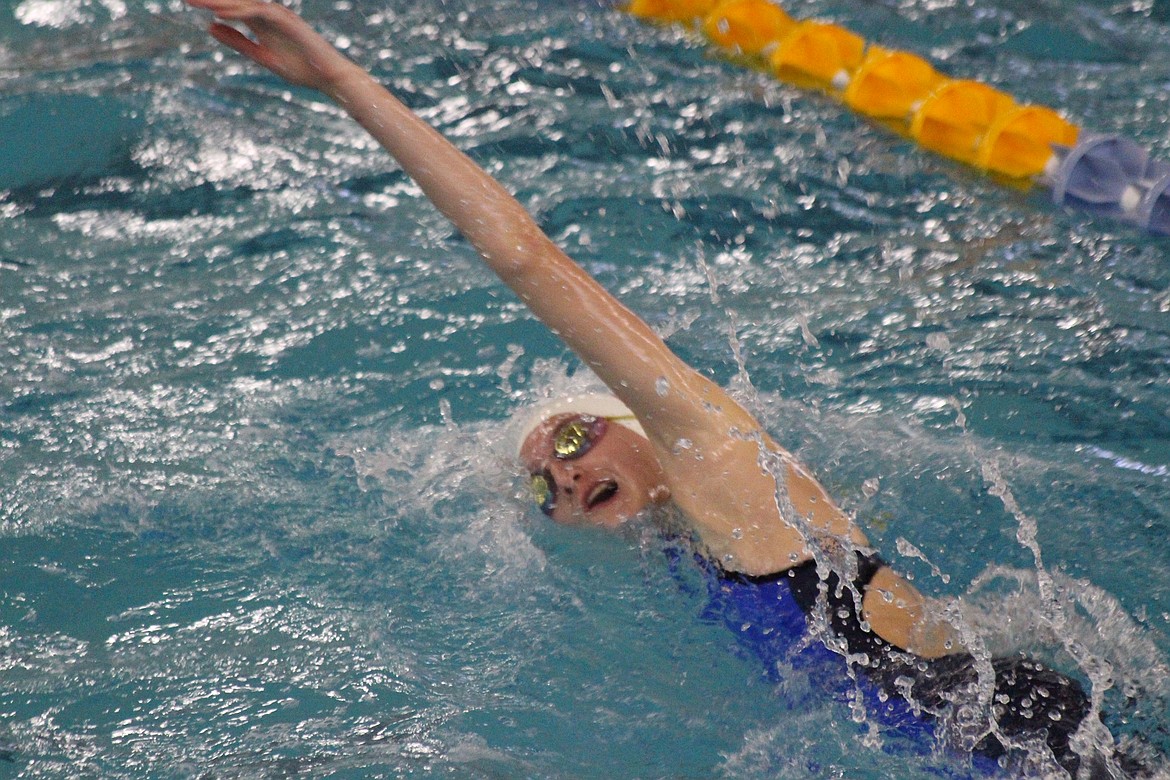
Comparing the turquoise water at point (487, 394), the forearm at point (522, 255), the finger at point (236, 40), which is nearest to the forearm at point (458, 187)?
the forearm at point (522, 255)

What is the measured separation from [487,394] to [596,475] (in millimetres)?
991

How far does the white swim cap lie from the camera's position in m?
2.81

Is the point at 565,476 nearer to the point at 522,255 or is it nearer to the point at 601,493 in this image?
the point at 601,493

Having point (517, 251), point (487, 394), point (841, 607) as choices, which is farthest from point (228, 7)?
point (841, 607)

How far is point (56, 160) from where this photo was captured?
475cm

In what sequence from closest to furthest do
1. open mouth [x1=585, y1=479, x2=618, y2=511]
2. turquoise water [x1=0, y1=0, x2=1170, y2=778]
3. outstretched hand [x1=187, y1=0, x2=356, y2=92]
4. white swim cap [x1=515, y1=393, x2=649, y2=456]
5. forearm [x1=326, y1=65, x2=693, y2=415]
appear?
forearm [x1=326, y1=65, x2=693, y2=415] → outstretched hand [x1=187, y1=0, x2=356, y2=92] → turquoise water [x1=0, y1=0, x2=1170, y2=778] → open mouth [x1=585, y1=479, x2=618, y2=511] → white swim cap [x1=515, y1=393, x2=649, y2=456]

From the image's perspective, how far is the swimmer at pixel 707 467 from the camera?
7.25 feet

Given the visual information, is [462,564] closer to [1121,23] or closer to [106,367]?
[106,367]

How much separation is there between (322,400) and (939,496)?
1.80 m

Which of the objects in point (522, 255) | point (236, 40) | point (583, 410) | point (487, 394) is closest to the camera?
point (522, 255)

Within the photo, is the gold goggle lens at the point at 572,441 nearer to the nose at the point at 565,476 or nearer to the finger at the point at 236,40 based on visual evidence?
the nose at the point at 565,476

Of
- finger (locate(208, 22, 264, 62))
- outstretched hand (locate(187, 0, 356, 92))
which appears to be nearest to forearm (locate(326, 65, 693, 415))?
outstretched hand (locate(187, 0, 356, 92))

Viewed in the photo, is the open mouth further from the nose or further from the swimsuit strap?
the swimsuit strap

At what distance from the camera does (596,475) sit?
2645mm
